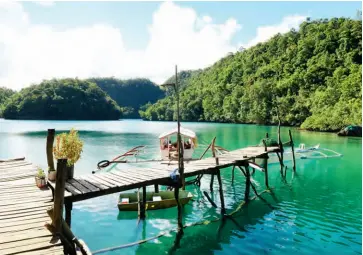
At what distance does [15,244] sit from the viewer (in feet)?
23.1

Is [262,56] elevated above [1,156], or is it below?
Result: above

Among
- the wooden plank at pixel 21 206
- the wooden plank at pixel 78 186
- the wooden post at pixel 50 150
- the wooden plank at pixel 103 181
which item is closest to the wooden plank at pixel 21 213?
the wooden plank at pixel 21 206

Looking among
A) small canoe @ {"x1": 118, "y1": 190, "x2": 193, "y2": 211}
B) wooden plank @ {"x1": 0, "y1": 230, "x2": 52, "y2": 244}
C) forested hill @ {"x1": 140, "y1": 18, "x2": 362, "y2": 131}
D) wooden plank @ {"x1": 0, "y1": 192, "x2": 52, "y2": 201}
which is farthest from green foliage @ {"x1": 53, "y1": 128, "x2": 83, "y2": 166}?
forested hill @ {"x1": 140, "y1": 18, "x2": 362, "y2": 131}

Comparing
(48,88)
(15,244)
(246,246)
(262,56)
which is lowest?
(246,246)

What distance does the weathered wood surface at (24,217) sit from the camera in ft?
22.8

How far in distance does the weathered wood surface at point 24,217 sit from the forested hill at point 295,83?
67550 millimetres

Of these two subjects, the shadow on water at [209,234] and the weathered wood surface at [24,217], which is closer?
the weathered wood surface at [24,217]

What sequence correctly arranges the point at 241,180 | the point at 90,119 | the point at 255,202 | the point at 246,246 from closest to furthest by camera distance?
1. the point at 246,246
2. the point at 255,202
3. the point at 241,180
4. the point at 90,119

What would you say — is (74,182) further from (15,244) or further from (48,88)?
(48,88)

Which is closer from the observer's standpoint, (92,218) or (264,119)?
(92,218)

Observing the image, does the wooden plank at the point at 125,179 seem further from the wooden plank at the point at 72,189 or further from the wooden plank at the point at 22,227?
the wooden plank at the point at 22,227

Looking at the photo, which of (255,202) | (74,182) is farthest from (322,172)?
(74,182)

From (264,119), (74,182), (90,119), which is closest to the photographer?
(74,182)

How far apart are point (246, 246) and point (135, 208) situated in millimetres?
6308
